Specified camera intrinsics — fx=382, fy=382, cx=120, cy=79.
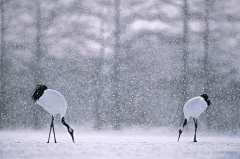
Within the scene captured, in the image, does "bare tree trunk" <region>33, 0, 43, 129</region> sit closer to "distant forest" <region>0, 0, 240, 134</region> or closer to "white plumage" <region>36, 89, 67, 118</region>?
"distant forest" <region>0, 0, 240, 134</region>

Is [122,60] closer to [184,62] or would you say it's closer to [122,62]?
[122,62]

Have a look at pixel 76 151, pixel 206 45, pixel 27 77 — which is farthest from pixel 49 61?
pixel 76 151

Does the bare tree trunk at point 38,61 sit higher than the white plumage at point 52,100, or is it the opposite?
the bare tree trunk at point 38,61

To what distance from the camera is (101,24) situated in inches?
295

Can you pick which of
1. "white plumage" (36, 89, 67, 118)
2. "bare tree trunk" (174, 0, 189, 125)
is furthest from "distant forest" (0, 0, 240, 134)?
"white plumage" (36, 89, 67, 118)

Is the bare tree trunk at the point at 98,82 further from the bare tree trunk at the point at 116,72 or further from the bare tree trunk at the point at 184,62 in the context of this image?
the bare tree trunk at the point at 184,62

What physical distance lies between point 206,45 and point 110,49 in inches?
72.5

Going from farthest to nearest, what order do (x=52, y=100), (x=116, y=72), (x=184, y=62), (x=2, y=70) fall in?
1. (x=2, y=70)
2. (x=116, y=72)
3. (x=184, y=62)
4. (x=52, y=100)

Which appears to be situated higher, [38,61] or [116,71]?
[38,61]

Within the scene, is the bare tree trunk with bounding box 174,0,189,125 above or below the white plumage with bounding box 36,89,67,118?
above

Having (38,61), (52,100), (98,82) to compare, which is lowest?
(52,100)

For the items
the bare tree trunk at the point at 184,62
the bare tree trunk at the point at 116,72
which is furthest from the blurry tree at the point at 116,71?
the bare tree trunk at the point at 184,62

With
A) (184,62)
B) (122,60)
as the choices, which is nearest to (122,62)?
(122,60)

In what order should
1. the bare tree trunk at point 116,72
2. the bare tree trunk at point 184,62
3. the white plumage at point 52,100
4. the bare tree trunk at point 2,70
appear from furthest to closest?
the bare tree trunk at point 2,70 → the bare tree trunk at point 116,72 → the bare tree trunk at point 184,62 → the white plumage at point 52,100
